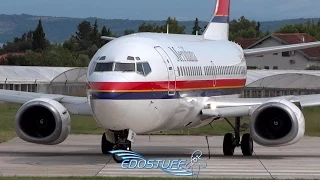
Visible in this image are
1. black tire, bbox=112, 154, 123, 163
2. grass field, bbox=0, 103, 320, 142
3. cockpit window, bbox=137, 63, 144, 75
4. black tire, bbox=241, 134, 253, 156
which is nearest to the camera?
cockpit window, bbox=137, 63, 144, 75

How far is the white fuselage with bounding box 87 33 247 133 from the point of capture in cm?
2275

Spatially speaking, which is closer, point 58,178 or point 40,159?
point 58,178

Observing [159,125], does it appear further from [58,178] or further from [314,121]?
[314,121]

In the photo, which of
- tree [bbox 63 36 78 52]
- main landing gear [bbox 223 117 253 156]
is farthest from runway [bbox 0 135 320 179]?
tree [bbox 63 36 78 52]

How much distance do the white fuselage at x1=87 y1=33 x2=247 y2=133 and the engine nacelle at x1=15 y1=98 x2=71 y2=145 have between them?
→ 2586mm

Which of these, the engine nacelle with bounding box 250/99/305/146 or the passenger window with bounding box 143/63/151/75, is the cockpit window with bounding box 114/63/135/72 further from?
the engine nacelle with bounding box 250/99/305/146

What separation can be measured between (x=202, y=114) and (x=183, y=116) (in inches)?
58.8

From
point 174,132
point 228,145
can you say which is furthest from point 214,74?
point 174,132

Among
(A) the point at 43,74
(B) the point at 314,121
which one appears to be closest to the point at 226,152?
(B) the point at 314,121

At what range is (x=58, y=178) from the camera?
20266 mm

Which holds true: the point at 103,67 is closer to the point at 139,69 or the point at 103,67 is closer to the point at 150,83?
the point at 139,69

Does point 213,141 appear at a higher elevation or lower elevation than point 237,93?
lower

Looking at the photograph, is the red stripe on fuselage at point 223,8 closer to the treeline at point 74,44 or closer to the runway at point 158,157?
the runway at point 158,157

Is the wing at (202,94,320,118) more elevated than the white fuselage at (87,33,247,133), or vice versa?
the white fuselage at (87,33,247,133)
